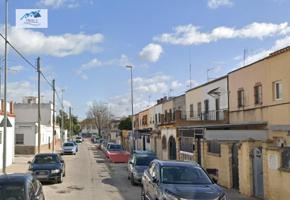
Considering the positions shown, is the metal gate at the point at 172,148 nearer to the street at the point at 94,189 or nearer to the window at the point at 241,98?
the window at the point at 241,98

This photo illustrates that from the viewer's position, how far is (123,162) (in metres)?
43.3

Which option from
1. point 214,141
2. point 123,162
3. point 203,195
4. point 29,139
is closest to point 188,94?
point 123,162

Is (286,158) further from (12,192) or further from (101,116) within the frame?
(101,116)

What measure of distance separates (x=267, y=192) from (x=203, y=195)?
16.7 ft

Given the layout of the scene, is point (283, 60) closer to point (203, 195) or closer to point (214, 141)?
point (214, 141)

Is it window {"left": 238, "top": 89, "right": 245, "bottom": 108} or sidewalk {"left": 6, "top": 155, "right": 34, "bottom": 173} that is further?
sidewalk {"left": 6, "top": 155, "right": 34, "bottom": 173}

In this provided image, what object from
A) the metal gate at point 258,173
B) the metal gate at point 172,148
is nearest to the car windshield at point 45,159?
the metal gate at point 258,173

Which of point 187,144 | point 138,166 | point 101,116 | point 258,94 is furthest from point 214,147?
point 101,116

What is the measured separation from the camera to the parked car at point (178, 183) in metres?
13.2

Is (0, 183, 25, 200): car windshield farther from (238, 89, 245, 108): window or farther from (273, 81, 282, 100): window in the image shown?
(238, 89, 245, 108): window

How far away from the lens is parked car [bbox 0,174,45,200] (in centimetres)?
1130

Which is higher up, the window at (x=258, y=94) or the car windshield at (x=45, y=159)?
the window at (x=258, y=94)

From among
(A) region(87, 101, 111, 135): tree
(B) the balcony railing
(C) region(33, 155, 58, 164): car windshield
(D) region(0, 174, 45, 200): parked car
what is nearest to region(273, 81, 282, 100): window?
(B) the balcony railing

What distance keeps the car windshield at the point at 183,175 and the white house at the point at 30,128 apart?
137ft
